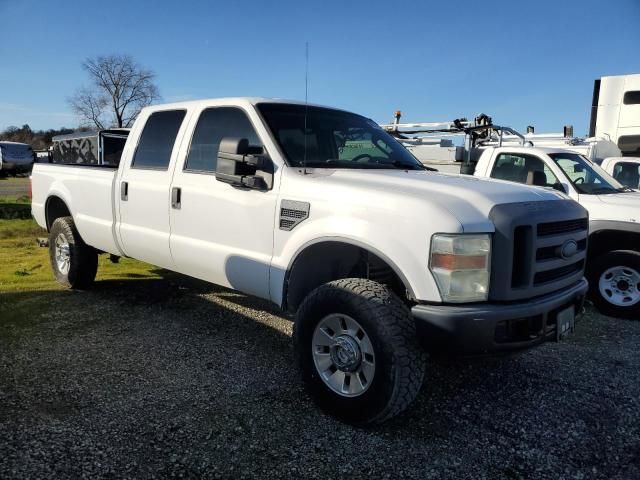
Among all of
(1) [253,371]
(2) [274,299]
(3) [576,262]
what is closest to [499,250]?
(3) [576,262]

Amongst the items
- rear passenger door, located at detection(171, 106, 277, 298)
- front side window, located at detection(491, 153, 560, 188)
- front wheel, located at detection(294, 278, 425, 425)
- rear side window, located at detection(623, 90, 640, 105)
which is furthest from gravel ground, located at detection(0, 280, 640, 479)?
rear side window, located at detection(623, 90, 640, 105)

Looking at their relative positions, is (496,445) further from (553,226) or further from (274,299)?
(274,299)

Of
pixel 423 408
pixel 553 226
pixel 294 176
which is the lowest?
pixel 423 408

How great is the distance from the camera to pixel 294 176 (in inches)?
133

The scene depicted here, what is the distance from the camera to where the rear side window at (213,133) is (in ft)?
12.8

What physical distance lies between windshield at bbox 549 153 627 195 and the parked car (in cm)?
2662

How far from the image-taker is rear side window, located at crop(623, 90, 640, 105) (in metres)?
10.2

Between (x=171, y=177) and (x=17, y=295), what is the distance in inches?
102

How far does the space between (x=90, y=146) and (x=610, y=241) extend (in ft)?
29.5

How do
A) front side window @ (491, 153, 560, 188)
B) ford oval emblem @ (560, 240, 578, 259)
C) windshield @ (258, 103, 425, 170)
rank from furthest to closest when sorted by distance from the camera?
front side window @ (491, 153, 560, 188) → windshield @ (258, 103, 425, 170) → ford oval emblem @ (560, 240, 578, 259)

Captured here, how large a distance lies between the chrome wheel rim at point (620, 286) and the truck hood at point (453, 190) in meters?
2.79

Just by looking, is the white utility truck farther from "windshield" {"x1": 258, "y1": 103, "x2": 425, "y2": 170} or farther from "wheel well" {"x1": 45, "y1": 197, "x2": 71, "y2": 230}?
"wheel well" {"x1": 45, "y1": 197, "x2": 71, "y2": 230}

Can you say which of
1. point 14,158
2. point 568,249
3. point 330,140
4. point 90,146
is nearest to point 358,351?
point 568,249

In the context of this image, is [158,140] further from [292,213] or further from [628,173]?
[628,173]
